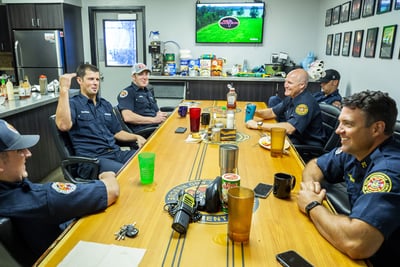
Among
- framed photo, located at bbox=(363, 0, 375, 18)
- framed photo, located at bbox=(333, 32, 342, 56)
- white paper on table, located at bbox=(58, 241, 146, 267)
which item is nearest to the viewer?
white paper on table, located at bbox=(58, 241, 146, 267)

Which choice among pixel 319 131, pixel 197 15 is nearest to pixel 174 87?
pixel 197 15

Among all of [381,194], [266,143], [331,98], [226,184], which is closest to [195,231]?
[226,184]

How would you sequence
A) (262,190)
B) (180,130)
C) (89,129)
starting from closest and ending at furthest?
(262,190) < (89,129) < (180,130)

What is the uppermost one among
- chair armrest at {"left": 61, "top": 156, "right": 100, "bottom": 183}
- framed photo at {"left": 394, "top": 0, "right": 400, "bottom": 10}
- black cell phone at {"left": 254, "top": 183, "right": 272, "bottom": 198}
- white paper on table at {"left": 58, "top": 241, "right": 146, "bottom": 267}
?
framed photo at {"left": 394, "top": 0, "right": 400, "bottom": 10}

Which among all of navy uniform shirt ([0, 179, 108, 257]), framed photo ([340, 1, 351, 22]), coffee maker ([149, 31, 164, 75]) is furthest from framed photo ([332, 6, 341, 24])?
navy uniform shirt ([0, 179, 108, 257])

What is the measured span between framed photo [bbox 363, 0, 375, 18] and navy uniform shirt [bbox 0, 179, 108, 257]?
11.4 ft

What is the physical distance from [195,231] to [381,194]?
2.14ft

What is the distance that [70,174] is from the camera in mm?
2113

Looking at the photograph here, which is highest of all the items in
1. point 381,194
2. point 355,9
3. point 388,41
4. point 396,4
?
point 355,9

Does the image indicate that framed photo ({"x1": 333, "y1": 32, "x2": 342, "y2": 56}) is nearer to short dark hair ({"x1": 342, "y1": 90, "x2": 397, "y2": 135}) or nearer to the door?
the door

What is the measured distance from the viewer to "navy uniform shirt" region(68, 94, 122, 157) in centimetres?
235

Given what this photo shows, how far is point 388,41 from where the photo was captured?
305 centimetres

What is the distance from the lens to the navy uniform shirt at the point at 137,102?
10.8 feet

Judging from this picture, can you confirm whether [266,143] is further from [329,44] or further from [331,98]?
[329,44]
